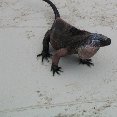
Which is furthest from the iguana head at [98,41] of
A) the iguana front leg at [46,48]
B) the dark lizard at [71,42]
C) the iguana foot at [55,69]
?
the iguana front leg at [46,48]

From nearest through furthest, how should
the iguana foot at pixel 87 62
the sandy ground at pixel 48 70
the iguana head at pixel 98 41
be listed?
the sandy ground at pixel 48 70
the iguana head at pixel 98 41
the iguana foot at pixel 87 62

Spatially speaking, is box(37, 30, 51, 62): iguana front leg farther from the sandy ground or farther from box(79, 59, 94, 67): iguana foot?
box(79, 59, 94, 67): iguana foot

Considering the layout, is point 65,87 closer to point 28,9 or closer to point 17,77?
point 17,77

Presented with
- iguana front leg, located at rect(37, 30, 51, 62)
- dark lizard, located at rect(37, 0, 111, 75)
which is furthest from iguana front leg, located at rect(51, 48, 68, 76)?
iguana front leg, located at rect(37, 30, 51, 62)

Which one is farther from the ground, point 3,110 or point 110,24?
point 110,24

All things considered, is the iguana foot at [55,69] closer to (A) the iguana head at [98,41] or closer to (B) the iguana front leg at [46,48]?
(B) the iguana front leg at [46,48]

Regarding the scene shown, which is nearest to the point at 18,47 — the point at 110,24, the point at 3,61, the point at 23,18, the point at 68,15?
the point at 3,61

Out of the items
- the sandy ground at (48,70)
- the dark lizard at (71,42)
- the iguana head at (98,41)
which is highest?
the iguana head at (98,41)
